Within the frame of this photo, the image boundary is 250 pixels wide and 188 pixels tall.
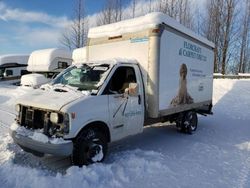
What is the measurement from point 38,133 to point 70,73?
1.95m

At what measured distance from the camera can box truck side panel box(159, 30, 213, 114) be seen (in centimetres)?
771

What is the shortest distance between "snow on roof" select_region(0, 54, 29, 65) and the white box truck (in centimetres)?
1965

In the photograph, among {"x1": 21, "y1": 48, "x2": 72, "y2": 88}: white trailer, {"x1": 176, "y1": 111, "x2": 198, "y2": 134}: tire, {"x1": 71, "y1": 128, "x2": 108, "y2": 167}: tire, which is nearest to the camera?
{"x1": 71, "y1": 128, "x2": 108, "y2": 167}: tire

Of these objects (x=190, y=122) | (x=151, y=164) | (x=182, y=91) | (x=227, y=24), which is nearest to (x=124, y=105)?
(x=151, y=164)

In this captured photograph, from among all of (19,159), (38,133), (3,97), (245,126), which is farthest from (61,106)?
(3,97)

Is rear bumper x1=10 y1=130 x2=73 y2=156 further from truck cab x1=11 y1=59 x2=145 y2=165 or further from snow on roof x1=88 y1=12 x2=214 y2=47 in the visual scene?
snow on roof x1=88 y1=12 x2=214 y2=47

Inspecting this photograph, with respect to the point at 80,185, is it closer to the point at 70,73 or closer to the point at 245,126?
the point at 70,73

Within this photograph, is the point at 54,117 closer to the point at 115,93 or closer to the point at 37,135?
the point at 37,135

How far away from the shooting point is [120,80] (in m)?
6.82

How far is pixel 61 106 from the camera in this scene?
5324mm

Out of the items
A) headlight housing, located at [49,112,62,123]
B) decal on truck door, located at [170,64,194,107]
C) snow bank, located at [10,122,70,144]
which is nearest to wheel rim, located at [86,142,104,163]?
snow bank, located at [10,122,70,144]

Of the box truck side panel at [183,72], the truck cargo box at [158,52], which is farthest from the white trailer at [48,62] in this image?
the truck cargo box at [158,52]

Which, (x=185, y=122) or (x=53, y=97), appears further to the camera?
(x=185, y=122)

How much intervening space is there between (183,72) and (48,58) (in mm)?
16283
